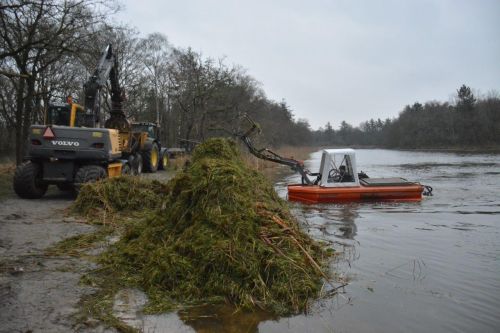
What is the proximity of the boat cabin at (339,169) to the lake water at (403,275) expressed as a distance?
4.35 ft

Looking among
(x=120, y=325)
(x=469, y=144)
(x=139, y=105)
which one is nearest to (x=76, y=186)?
(x=120, y=325)

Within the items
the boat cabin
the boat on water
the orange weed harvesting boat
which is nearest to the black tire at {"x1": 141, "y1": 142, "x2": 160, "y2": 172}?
the orange weed harvesting boat

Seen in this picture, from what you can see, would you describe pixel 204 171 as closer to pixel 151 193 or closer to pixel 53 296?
pixel 53 296

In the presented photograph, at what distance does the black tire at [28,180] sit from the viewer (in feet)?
39.0

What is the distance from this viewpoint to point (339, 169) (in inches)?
601

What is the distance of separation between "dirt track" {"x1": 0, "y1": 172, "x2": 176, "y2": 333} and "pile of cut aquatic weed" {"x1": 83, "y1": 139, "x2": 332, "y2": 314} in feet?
1.75

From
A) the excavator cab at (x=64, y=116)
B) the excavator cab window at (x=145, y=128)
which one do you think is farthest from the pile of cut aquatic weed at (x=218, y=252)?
the excavator cab window at (x=145, y=128)

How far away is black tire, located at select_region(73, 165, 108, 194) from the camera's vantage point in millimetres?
11744

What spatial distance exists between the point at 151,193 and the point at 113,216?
1.57 meters

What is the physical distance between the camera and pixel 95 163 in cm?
1259

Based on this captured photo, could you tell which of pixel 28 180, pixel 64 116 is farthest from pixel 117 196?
pixel 64 116

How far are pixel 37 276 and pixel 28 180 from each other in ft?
23.1

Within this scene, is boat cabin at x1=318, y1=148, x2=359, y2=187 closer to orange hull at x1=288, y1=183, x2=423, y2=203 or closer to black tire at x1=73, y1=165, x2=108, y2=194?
orange hull at x1=288, y1=183, x2=423, y2=203

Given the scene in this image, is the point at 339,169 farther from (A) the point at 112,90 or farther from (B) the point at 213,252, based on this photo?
(B) the point at 213,252
